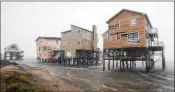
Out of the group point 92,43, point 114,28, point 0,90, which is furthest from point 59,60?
point 0,90

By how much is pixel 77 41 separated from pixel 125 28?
1754 cm

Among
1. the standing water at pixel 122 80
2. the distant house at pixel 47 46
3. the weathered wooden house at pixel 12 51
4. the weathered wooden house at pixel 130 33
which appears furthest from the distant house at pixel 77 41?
the weathered wooden house at pixel 12 51

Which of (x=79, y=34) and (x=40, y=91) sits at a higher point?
(x=79, y=34)

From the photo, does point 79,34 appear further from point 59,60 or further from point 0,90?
point 0,90

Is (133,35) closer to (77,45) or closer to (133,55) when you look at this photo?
(133,55)

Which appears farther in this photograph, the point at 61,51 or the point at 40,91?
the point at 61,51

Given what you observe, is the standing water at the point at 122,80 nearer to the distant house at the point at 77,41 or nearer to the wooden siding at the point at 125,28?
the wooden siding at the point at 125,28

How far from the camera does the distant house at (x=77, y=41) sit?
133 ft

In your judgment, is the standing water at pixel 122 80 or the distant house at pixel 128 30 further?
the distant house at pixel 128 30

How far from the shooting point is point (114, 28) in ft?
90.5

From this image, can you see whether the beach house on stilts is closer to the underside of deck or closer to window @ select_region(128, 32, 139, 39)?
the underside of deck

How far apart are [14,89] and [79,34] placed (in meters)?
34.0

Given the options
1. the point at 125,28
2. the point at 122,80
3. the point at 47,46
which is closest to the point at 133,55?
the point at 125,28

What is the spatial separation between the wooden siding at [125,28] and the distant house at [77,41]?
12747mm
